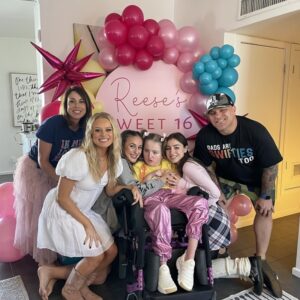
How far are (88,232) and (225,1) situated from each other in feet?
7.39

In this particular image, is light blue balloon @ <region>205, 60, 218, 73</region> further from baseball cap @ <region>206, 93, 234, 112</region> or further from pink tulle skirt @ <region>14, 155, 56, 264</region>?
pink tulle skirt @ <region>14, 155, 56, 264</region>

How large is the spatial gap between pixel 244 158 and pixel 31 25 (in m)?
4.00

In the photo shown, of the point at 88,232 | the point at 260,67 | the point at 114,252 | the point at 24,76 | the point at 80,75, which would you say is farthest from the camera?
the point at 24,76

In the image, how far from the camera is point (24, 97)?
547 centimetres

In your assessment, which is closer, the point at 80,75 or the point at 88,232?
the point at 88,232

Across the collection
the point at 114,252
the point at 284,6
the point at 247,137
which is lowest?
the point at 114,252

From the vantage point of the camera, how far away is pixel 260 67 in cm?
292

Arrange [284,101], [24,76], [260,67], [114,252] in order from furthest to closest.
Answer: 1. [24,76]
2. [284,101]
3. [260,67]
4. [114,252]

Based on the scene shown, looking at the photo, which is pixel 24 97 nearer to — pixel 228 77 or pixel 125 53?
pixel 125 53

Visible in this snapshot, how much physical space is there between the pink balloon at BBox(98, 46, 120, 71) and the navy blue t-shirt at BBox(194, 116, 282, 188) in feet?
3.19

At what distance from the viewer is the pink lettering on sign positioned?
105 inches

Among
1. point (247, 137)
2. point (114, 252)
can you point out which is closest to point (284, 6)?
point (247, 137)

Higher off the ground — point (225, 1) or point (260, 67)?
point (225, 1)

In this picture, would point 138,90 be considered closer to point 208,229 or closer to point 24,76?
point 208,229
